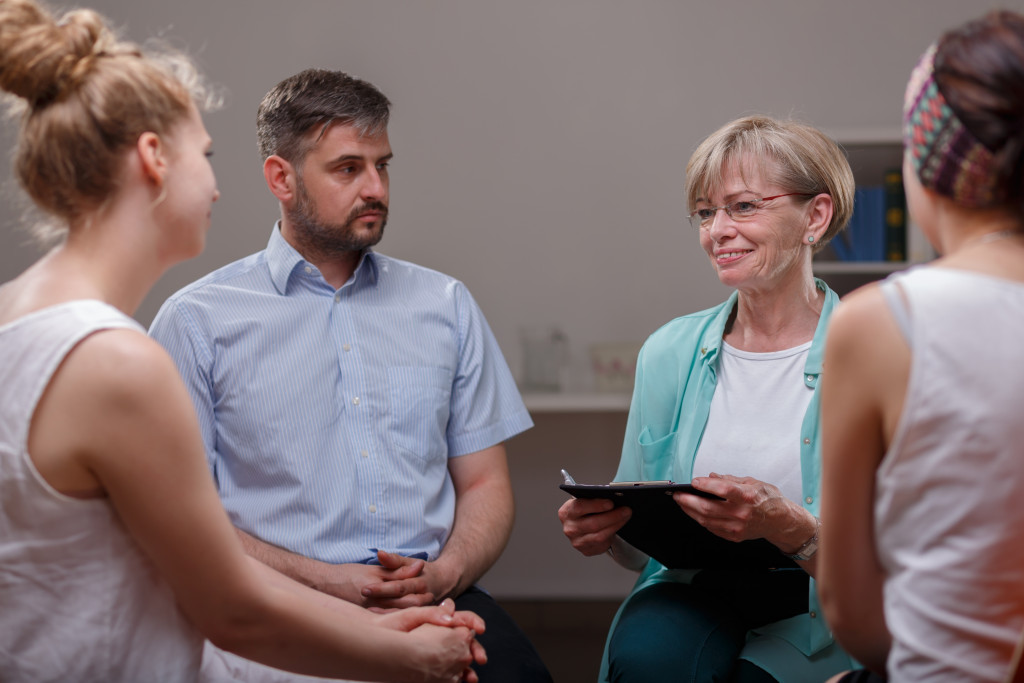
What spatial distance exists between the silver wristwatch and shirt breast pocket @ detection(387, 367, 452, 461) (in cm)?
80

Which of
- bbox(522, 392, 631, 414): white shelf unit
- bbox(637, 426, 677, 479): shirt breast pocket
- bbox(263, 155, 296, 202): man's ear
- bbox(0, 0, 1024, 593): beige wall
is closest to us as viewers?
bbox(637, 426, 677, 479): shirt breast pocket

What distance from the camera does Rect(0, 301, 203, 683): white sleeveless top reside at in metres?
0.97

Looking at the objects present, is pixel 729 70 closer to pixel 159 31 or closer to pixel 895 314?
pixel 159 31

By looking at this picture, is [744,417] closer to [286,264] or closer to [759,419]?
[759,419]

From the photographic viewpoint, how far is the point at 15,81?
3.46 feet

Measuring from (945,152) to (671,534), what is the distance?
922mm

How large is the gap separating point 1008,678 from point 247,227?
135 inches

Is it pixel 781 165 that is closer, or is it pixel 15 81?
pixel 15 81

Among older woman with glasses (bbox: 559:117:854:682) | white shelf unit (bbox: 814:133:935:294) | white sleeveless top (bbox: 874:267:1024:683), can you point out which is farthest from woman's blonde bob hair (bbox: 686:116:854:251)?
white shelf unit (bbox: 814:133:935:294)

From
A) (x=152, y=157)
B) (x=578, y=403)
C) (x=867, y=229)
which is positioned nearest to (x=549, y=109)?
(x=578, y=403)

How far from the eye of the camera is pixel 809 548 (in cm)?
156

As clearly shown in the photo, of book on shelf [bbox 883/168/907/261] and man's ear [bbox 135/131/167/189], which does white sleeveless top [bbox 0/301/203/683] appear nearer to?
man's ear [bbox 135/131/167/189]

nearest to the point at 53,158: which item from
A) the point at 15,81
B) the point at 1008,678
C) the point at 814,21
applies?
the point at 15,81

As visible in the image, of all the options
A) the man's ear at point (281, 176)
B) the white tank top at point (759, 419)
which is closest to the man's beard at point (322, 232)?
the man's ear at point (281, 176)
